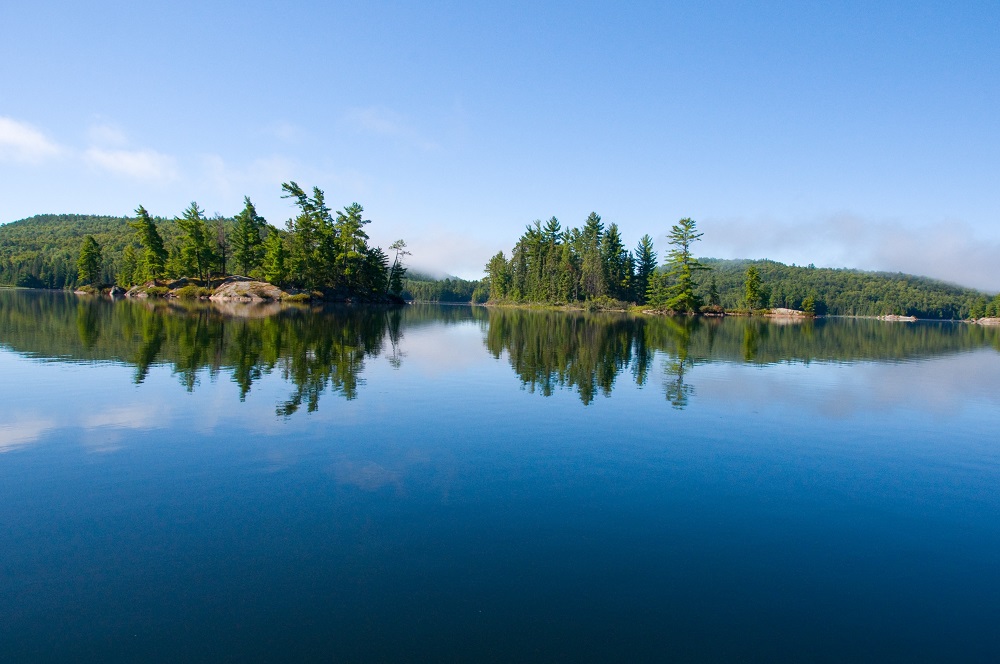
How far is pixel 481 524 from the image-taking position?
9.10 m

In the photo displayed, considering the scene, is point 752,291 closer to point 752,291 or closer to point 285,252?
point 752,291

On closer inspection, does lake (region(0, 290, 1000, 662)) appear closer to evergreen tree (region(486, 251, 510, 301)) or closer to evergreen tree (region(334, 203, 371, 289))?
evergreen tree (region(334, 203, 371, 289))

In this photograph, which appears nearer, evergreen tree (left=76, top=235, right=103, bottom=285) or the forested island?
the forested island

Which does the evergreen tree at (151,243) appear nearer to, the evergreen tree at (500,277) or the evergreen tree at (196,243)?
the evergreen tree at (196,243)

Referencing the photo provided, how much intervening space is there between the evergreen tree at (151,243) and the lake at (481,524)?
3831 inches

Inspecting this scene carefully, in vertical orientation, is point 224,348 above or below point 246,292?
below

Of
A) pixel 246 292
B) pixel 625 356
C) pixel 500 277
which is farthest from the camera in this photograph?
pixel 500 277

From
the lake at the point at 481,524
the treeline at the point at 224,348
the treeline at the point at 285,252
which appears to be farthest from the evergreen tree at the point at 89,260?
the lake at the point at 481,524

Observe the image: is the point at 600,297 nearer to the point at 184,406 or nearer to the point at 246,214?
the point at 246,214

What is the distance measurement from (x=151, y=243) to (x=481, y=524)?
118 metres

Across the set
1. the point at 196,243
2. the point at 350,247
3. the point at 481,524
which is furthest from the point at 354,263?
the point at 481,524

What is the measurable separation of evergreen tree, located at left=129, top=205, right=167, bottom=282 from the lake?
97316 mm

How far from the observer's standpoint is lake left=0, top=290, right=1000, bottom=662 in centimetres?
627

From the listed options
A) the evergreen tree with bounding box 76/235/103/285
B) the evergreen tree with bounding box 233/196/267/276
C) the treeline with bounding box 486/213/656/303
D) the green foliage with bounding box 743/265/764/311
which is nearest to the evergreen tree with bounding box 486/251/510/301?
the treeline with bounding box 486/213/656/303
